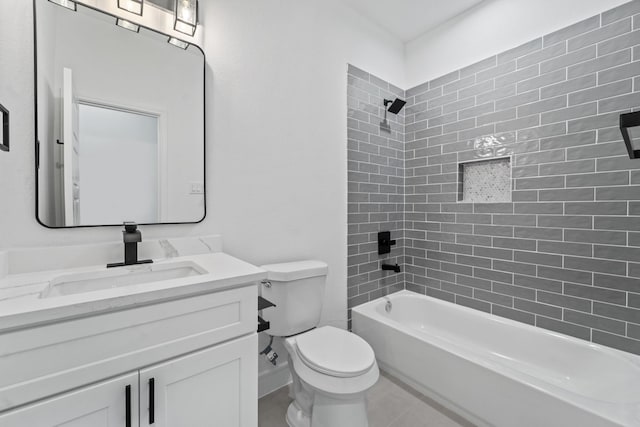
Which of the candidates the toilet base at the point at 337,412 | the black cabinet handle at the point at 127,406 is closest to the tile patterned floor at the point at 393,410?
the toilet base at the point at 337,412

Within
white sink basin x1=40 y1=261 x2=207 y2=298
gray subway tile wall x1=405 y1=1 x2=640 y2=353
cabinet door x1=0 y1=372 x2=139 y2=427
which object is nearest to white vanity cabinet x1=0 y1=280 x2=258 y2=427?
cabinet door x1=0 y1=372 x2=139 y2=427

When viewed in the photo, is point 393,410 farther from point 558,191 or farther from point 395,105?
point 395,105

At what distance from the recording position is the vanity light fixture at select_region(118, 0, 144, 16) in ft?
4.16

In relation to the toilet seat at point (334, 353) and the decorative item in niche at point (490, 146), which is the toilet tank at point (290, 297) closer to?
the toilet seat at point (334, 353)

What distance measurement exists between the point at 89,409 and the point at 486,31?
9.89 ft

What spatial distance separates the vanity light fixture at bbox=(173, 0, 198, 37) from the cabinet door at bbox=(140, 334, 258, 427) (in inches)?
59.5

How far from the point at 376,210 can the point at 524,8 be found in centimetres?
173

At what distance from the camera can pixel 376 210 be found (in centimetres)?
239

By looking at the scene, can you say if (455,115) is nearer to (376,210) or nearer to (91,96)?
(376,210)

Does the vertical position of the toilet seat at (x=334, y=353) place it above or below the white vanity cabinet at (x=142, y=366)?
below

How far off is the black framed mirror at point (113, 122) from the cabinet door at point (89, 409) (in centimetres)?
72

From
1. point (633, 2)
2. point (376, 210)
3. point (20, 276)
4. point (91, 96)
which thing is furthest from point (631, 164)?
point (20, 276)

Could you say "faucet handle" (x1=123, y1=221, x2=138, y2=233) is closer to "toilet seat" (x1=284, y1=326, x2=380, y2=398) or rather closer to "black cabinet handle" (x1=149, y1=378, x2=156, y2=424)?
"black cabinet handle" (x1=149, y1=378, x2=156, y2=424)

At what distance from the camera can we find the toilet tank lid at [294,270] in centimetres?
159
